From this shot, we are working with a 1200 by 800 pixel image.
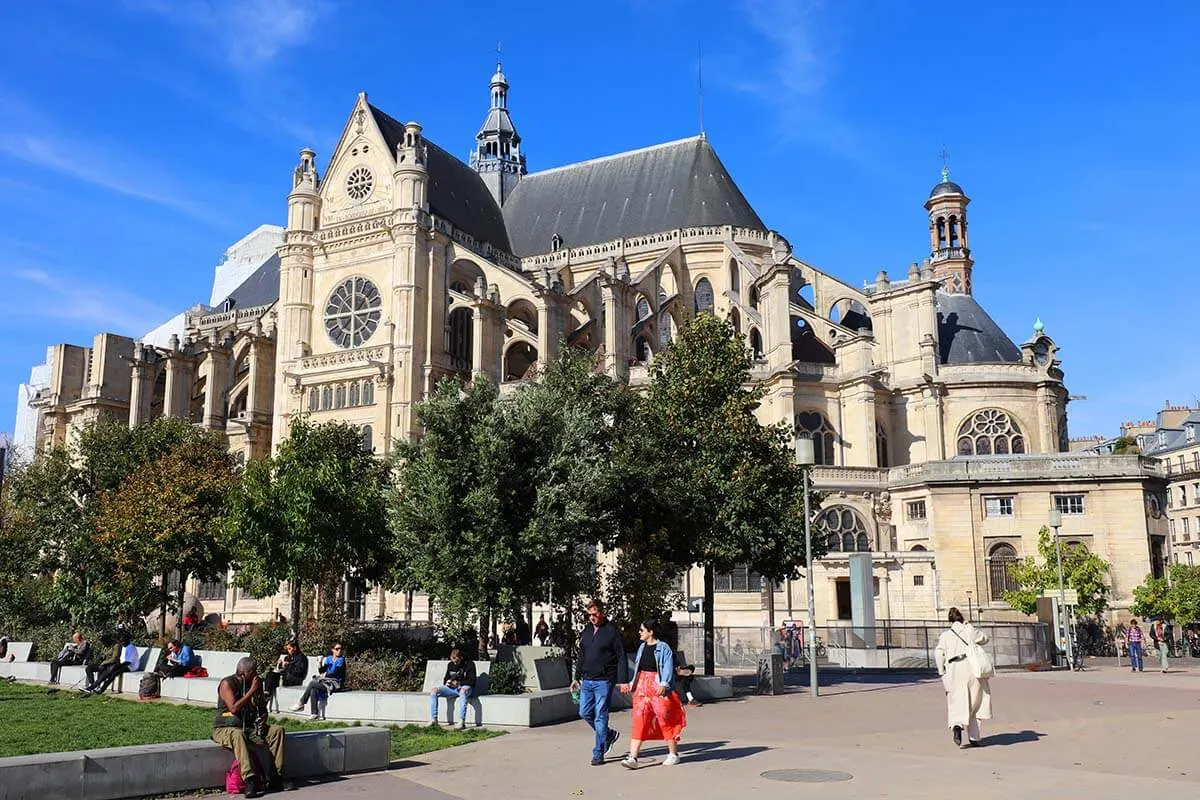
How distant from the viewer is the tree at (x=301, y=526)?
2450 cm

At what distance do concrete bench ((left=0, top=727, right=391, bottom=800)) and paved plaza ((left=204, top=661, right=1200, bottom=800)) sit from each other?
38 cm

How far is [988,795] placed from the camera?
8969 mm

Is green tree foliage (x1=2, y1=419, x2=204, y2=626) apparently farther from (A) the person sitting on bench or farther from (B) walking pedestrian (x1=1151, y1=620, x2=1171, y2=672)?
(B) walking pedestrian (x1=1151, y1=620, x2=1171, y2=672)

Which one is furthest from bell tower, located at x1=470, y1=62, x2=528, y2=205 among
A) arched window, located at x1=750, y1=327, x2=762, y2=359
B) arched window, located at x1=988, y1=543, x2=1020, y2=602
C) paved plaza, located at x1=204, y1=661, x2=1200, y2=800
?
paved plaza, located at x1=204, y1=661, x2=1200, y2=800

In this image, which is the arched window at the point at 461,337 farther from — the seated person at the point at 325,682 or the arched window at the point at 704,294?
the seated person at the point at 325,682

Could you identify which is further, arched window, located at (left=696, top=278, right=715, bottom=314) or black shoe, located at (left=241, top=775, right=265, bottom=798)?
arched window, located at (left=696, top=278, right=715, bottom=314)

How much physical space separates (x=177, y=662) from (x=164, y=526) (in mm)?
10281

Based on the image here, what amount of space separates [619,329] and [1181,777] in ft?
126

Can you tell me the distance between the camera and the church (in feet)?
129

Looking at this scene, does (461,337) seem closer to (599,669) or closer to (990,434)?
(990,434)

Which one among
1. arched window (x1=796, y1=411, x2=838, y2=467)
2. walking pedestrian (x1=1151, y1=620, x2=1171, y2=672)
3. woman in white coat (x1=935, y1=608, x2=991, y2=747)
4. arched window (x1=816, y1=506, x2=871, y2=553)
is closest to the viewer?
woman in white coat (x1=935, y1=608, x2=991, y2=747)

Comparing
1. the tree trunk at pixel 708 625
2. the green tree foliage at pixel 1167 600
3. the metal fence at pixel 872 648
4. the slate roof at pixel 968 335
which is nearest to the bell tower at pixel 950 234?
the slate roof at pixel 968 335

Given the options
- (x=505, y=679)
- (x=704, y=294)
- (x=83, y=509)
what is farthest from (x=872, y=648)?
(x=704, y=294)

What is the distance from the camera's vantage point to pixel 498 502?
1805cm
